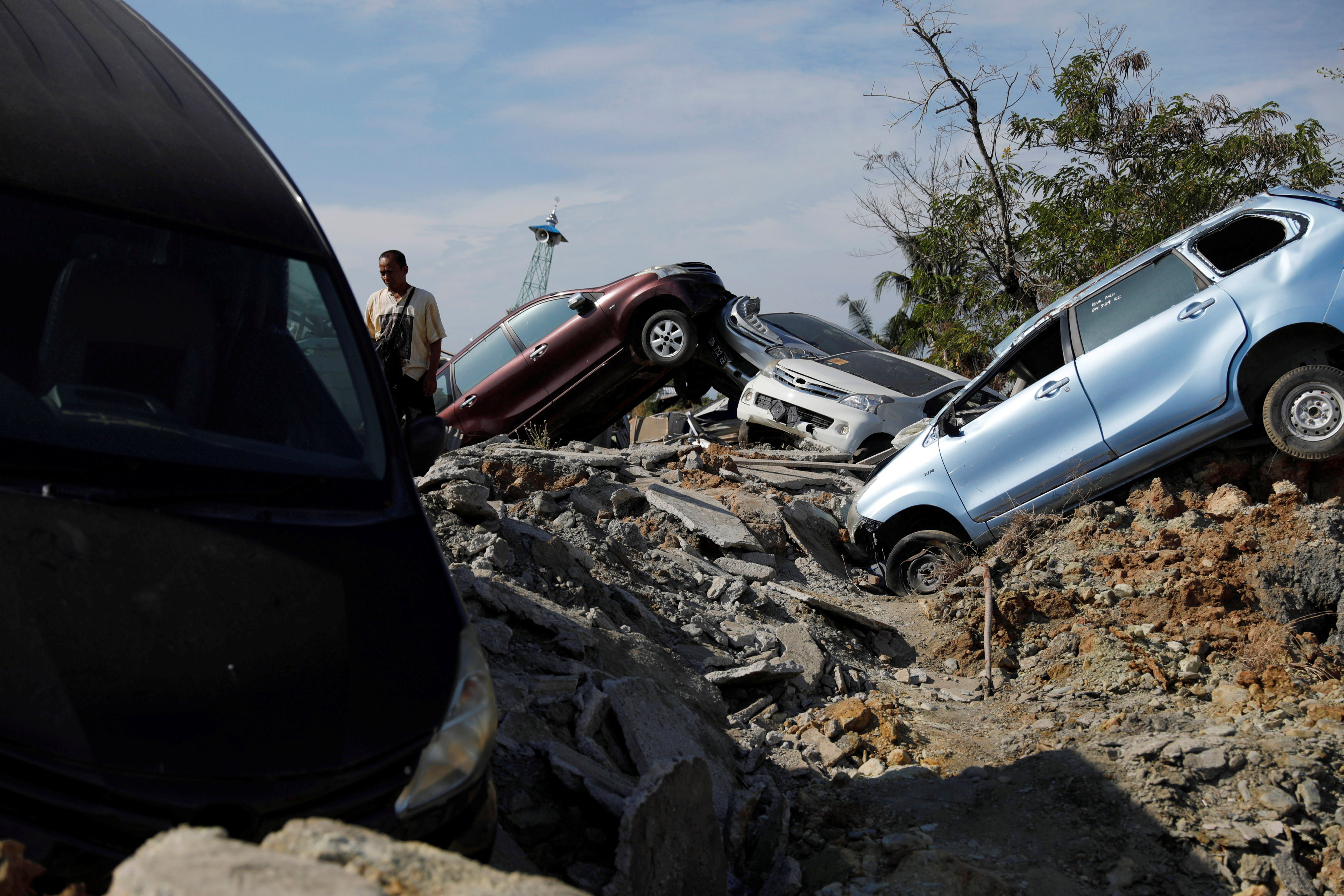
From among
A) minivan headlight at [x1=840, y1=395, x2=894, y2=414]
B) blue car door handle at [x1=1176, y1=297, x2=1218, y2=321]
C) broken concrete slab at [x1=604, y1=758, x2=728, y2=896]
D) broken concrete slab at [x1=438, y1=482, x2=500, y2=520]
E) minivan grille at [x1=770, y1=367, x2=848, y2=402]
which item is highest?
blue car door handle at [x1=1176, y1=297, x2=1218, y2=321]

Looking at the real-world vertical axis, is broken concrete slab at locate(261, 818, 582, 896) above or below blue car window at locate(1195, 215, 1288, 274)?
below

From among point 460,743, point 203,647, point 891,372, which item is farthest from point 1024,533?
point 203,647

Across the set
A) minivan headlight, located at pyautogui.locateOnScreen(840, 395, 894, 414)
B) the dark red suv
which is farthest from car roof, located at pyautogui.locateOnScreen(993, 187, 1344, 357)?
the dark red suv

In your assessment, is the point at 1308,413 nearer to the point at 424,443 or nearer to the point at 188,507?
the point at 424,443

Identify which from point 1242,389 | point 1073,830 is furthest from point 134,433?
point 1242,389

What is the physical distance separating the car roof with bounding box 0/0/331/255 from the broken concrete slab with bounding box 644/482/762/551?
194 inches

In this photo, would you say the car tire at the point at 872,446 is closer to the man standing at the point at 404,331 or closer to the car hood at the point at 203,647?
the man standing at the point at 404,331

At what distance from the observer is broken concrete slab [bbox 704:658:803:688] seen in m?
5.36

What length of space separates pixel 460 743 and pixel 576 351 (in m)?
8.84

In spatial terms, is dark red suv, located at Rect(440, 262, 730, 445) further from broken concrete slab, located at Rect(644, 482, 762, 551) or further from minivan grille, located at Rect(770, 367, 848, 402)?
broken concrete slab, located at Rect(644, 482, 762, 551)

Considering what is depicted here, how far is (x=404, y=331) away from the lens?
6730 millimetres

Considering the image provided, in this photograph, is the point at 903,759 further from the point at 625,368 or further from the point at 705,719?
the point at 625,368

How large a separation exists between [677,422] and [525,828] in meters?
9.96

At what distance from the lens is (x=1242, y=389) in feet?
18.8
